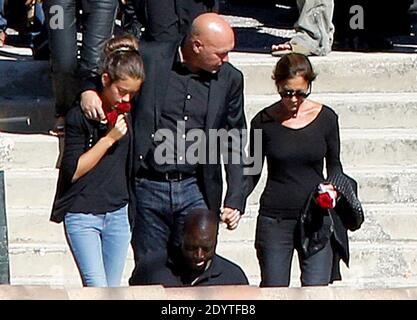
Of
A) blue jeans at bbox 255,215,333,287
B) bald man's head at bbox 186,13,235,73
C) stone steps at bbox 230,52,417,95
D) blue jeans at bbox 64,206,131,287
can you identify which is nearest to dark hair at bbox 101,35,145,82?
bald man's head at bbox 186,13,235,73

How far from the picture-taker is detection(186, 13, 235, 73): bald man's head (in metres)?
6.27

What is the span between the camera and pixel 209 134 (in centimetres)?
641

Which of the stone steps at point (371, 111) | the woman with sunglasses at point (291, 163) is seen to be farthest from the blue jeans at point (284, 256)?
the stone steps at point (371, 111)

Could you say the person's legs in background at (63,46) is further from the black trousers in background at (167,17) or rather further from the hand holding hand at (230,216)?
the hand holding hand at (230,216)

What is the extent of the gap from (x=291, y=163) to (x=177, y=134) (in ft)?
1.92

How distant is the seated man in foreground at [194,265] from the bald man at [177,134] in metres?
0.23

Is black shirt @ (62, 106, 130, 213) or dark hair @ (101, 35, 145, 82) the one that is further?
black shirt @ (62, 106, 130, 213)

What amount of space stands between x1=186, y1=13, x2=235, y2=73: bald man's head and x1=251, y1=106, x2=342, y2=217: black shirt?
491 millimetres

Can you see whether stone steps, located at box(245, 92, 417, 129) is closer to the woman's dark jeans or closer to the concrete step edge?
the concrete step edge

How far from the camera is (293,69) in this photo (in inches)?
259
